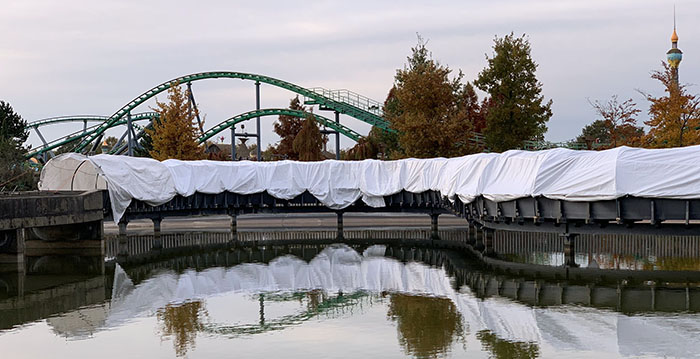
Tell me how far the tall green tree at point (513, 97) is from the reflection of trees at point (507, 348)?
30451mm

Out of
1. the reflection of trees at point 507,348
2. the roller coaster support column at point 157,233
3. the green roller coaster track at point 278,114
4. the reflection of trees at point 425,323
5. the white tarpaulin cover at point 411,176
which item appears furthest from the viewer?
the green roller coaster track at point 278,114

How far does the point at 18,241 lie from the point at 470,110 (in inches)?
1925

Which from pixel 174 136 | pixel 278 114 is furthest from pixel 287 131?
pixel 174 136

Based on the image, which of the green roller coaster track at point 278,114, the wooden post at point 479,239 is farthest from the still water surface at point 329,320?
the green roller coaster track at point 278,114

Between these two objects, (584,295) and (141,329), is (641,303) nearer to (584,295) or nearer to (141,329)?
(584,295)

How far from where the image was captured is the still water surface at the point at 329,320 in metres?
16.7

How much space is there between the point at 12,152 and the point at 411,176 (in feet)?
90.9

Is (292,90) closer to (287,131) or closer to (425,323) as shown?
(287,131)

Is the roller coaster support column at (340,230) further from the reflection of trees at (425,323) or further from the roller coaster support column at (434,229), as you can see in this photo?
the reflection of trees at (425,323)

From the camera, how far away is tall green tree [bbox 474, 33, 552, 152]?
46.5m

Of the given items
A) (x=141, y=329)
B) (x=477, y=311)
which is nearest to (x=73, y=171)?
(x=141, y=329)

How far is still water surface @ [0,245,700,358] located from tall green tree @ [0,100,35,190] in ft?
50.5

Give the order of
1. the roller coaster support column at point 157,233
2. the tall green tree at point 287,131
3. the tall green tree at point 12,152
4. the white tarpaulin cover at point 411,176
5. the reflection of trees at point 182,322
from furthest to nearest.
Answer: the tall green tree at point 287,131 < the tall green tree at point 12,152 < the roller coaster support column at point 157,233 < the white tarpaulin cover at point 411,176 < the reflection of trees at point 182,322

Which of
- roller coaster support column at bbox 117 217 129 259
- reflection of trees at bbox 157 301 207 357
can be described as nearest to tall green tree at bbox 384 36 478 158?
roller coaster support column at bbox 117 217 129 259
